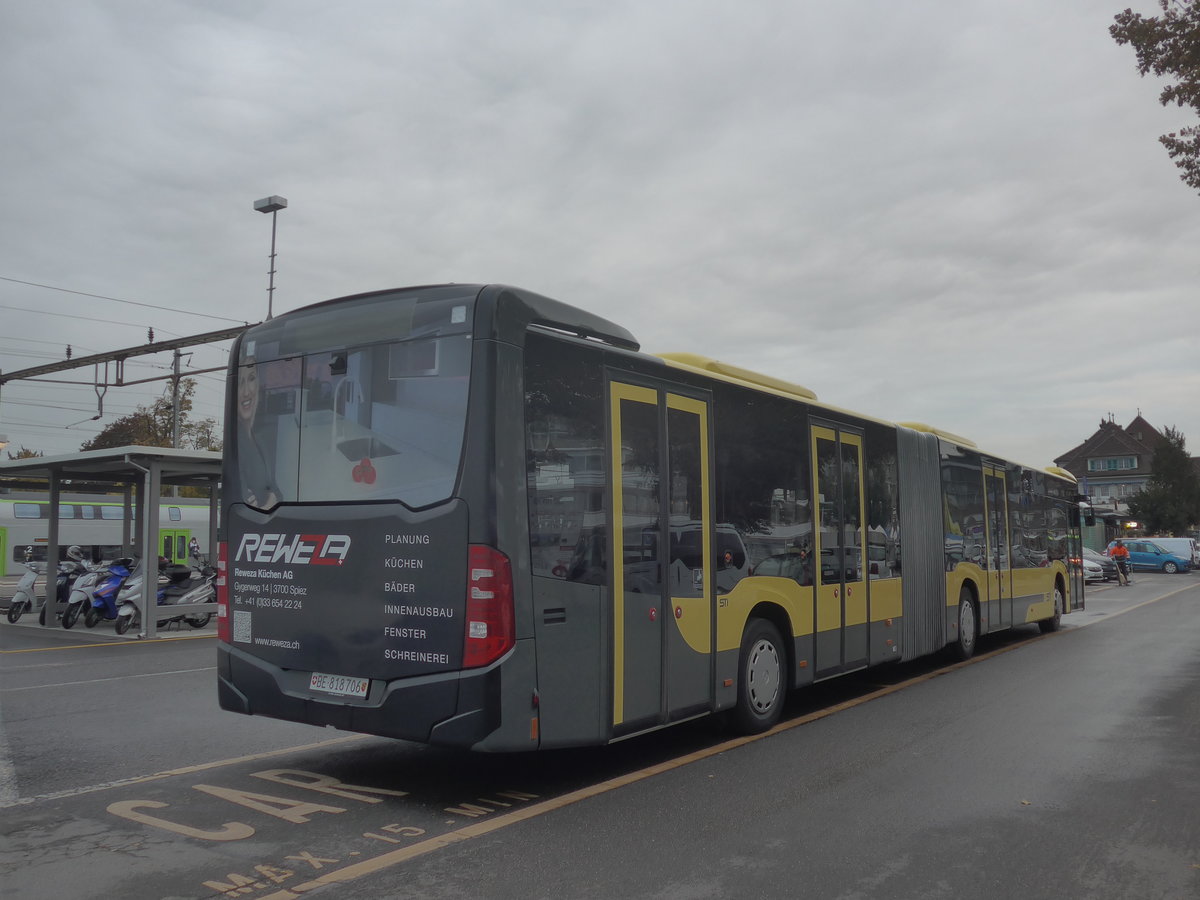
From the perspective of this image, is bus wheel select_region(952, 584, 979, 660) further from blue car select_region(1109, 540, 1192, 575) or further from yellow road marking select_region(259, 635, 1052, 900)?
blue car select_region(1109, 540, 1192, 575)

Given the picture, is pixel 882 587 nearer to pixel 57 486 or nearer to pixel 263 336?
pixel 263 336

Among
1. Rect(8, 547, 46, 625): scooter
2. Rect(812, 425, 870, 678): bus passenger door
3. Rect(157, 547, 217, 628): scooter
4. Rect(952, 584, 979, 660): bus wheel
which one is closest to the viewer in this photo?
Rect(812, 425, 870, 678): bus passenger door

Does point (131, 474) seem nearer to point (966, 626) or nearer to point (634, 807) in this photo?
point (966, 626)

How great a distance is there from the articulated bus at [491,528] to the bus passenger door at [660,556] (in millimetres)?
20

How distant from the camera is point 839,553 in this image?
385 inches

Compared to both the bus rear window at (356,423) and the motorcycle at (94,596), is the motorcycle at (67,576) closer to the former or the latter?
the motorcycle at (94,596)

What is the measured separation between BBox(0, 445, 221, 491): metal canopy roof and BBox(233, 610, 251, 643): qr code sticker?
1102cm

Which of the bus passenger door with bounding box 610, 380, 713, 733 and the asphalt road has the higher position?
the bus passenger door with bounding box 610, 380, 713, 733

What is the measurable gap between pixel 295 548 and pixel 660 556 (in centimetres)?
243

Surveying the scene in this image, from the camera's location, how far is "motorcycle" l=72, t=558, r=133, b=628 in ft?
62.1

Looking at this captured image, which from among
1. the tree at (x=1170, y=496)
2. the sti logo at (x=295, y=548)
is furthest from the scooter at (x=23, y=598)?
the tree at (x=1170, y=496)

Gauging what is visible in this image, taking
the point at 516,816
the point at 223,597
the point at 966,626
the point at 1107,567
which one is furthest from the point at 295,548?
the point at 1107,567

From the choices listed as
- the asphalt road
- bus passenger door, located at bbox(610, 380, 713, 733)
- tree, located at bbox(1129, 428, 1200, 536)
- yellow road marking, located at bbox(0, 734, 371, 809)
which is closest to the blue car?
tree, located at bbox(1129, 428, 1200, 536)

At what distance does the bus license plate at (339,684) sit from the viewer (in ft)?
19.9
